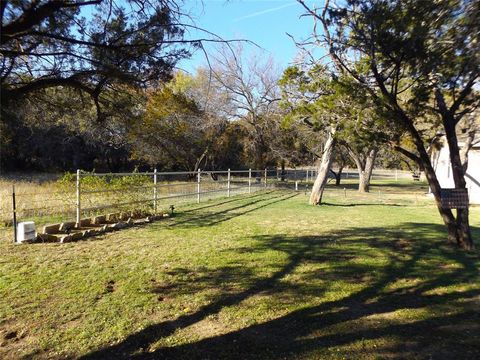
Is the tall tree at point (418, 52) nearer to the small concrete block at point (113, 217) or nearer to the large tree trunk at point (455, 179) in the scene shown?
the large tree trunk at point (455, 179)

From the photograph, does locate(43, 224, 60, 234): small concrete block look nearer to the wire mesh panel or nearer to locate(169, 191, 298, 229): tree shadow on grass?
locate(169, 191, 298, 229): tree shadow on grass

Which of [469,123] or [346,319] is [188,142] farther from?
[346,319]

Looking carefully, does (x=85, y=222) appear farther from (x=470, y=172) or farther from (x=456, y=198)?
(x=470, y=172)

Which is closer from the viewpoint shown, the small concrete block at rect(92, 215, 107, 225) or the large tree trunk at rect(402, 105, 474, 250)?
the large tree trunk at rect(402, 105, 474, 250)

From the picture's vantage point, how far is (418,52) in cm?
561

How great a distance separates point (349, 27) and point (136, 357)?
5931mm

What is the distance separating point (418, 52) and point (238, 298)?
404 cm

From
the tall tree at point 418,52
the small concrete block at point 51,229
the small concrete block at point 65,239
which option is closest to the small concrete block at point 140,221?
the small concrete block at point 51,229

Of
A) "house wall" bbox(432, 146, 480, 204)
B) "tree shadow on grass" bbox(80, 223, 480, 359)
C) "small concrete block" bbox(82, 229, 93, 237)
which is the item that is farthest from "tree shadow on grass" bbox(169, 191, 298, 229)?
"house wall" bbox(432, 146, 480, 204)

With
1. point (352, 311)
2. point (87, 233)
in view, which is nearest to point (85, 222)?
point (87, 233)

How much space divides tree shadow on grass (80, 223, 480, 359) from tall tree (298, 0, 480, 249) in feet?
7.36

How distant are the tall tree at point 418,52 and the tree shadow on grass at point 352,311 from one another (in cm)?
224

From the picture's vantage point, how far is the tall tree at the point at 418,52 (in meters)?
4.44

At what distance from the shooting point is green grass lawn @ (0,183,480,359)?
11.9 ft
